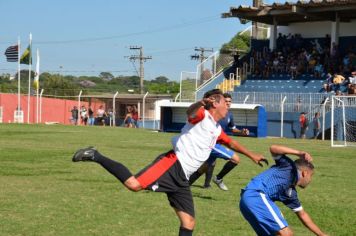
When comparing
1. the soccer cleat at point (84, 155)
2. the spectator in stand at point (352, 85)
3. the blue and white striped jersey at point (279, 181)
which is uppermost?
the spectator in stand at point (352, 85)

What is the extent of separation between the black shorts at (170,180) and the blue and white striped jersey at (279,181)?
775 millimetres

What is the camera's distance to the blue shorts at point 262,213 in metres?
6.02

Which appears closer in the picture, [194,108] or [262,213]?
[262,213]

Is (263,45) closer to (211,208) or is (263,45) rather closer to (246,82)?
(246,82)

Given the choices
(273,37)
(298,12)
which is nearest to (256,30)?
(273,37)

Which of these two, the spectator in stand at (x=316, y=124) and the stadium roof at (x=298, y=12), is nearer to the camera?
the spectator in stand at (x=316, y=124)

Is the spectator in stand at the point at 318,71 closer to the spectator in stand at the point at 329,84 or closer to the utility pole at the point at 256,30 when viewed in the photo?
the spectator in stand at the point at 329,84

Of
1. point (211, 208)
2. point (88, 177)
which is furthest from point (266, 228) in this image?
point (88, 177)

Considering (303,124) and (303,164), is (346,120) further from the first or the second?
(303,164)

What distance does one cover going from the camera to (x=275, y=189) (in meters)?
6.18

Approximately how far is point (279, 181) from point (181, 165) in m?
1.07

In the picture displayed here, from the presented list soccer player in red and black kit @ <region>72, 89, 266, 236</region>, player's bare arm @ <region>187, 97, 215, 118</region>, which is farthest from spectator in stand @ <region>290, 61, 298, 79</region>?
player's bare arm @ <region>187, 97, 215, 118</region>

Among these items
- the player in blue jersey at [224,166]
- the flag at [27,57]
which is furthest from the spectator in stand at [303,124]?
the player in blue jersey at [224,166]

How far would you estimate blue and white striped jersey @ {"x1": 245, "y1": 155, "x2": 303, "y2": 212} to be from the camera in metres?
6.17
